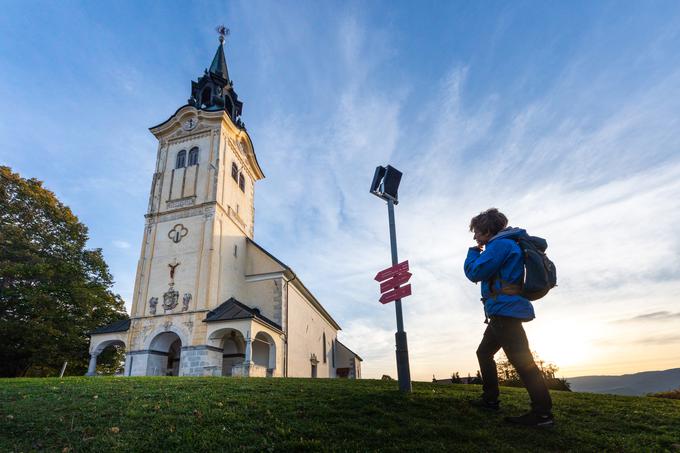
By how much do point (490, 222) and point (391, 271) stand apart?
106 inches

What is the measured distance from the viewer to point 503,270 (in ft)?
14.4

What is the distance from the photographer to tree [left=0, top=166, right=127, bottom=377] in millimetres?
22188

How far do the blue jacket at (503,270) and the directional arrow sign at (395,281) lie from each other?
99.0 inches

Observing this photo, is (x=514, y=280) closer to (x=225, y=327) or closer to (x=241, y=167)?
(x=225, y=327)

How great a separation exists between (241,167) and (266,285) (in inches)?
355

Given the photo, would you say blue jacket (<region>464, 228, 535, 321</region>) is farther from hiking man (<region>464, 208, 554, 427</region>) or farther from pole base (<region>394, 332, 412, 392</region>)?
pole base (<region>394, 332, 412, 392</region>)

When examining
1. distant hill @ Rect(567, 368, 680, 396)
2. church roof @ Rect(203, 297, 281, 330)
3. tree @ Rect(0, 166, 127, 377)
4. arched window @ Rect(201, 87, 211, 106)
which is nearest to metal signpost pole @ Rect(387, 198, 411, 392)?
distant hill @ Rect(567, 368, 680, 396)

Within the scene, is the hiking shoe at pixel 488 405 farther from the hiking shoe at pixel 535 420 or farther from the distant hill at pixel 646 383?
the distant hill at pixel 646 383

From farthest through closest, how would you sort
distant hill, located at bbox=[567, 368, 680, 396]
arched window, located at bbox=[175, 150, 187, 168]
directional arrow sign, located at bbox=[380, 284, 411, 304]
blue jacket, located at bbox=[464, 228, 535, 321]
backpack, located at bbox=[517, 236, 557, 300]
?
1. arched window, located at bbox=[175, 150, 187, 168]
2. distant hill, located at bbox=[567, 368, 680, 396]
3. directional arrow sign, located at bbox=[380, 284, 411, 304]
4. blue jacket, located at bbox=[464, 228, 535, 321]
5. backpack, located at bbox=[517, 236, 557, 300]

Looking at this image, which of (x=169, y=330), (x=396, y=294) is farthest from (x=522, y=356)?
(x=169, y=330)

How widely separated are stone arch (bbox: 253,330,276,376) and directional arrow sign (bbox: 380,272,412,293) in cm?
1381

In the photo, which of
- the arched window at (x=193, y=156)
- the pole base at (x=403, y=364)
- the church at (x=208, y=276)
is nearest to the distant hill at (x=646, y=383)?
the pole base at (x=403, y=364)

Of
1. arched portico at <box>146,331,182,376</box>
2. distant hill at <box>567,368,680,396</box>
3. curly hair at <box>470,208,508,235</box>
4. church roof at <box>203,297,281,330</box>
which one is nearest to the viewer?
curly hair at <box>470,208,508,235</box>

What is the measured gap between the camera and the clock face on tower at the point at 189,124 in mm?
25594
